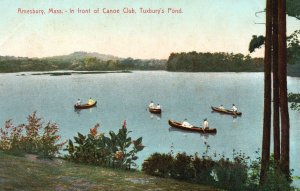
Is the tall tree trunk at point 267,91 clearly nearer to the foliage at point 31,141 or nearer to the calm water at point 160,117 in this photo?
the foliage at point 31,141

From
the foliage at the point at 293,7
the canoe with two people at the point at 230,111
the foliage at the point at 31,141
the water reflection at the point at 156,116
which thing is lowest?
the water reflection at the point at 156,116

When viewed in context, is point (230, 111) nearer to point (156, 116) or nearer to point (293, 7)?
point (156, 116)

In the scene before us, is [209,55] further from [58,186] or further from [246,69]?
[58,186]

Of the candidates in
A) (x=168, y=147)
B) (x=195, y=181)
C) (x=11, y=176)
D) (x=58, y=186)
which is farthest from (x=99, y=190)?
(x=168, y=147)

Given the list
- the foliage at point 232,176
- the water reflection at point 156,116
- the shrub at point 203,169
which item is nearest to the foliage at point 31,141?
the shrub at point 203,169

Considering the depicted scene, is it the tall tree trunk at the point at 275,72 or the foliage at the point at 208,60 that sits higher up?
the foliage at the point at 208,60

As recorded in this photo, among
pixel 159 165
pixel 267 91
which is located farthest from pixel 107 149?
pixel 267 91
